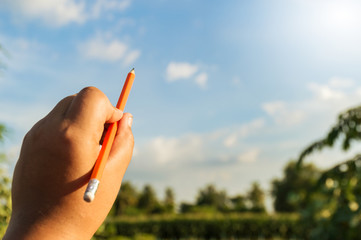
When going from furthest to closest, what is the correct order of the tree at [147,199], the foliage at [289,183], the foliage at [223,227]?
the tree at [147,199] < the foliage at [289,183] < the foliage at [223,227]

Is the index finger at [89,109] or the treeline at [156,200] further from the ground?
the treeline at [156,200]

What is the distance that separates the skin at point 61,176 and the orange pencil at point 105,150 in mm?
23

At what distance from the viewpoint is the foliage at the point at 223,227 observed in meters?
20.4

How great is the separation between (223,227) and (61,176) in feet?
67.2

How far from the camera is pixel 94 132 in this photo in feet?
2.83

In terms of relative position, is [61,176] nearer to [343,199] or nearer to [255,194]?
[343,199]

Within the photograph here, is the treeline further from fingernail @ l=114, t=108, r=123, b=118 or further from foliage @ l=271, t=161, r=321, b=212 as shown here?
fingernail @ l=114, t=108, r=123, b=118

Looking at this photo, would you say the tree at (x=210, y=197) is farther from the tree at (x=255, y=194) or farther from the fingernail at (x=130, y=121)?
the fingernail at (x=130, y=121)

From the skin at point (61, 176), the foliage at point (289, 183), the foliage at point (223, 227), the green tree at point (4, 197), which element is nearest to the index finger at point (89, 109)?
the skin at point (61, 176)

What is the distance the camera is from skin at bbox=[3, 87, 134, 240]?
827mm

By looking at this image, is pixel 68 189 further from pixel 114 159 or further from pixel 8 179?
pixel 8 179

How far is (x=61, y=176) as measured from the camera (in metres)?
0.83

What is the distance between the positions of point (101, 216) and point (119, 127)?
0.79ft

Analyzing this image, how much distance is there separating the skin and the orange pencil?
23 mm
